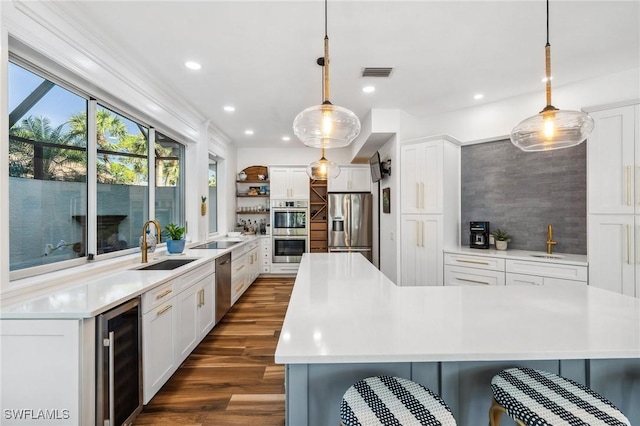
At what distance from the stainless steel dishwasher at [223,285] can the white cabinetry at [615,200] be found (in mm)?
3845

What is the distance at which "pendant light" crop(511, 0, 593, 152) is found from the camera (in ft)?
4.92

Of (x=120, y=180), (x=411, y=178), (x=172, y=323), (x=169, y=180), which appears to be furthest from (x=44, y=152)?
(x=411, y=178)

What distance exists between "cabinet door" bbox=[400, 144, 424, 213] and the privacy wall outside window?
3.25 meters

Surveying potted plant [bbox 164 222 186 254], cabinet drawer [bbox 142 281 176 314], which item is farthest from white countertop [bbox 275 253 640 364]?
potted plant [bbox 164 222 186 254]

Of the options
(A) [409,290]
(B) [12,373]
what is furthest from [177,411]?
(A) [409,290]

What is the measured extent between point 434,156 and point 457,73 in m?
1.02

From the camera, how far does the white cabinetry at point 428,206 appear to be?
11.4 ft

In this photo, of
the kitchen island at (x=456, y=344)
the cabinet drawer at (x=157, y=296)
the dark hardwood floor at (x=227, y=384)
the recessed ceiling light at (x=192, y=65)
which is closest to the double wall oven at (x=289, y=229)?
the dark hardwood floor at (x=227, y=384)

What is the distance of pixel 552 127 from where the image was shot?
1540mm

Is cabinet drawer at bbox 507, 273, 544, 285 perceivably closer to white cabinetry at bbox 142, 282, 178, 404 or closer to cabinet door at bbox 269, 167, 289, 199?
white cabinetry at bbox 142, 282, 178, 404

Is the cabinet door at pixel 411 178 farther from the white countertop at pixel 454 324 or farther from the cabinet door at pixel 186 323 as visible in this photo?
the cabinet door at pixel 186 323

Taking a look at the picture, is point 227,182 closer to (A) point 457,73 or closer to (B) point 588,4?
(A) point 457,73

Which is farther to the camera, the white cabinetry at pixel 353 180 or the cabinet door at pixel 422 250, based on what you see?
the white cabinetry at pixel 353 180

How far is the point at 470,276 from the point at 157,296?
3270 mm
